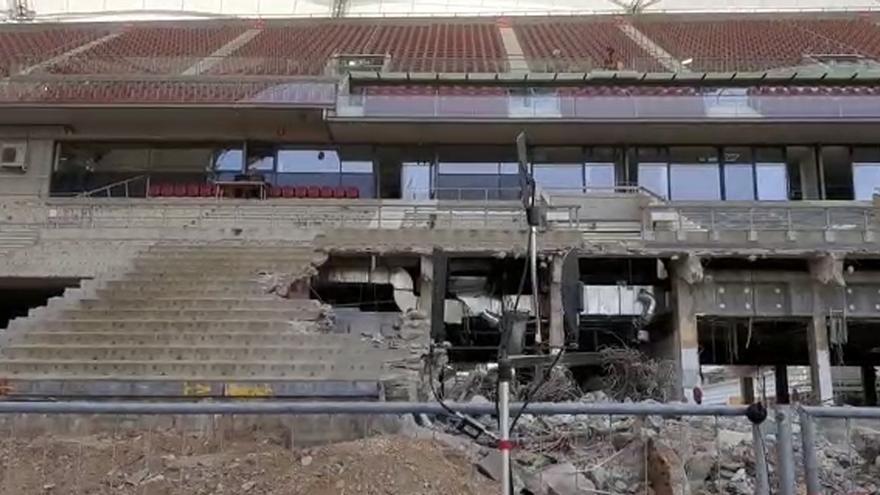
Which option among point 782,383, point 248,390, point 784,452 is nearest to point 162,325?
point 248,390

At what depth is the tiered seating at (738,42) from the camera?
28.2 metres

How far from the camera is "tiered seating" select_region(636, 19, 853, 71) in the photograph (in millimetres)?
28188

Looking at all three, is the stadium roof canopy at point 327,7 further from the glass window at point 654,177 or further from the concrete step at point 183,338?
the concrete step at point 183,338

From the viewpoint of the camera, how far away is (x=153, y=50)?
3250 centimetres

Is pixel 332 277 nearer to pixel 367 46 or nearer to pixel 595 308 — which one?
pixel 595 308

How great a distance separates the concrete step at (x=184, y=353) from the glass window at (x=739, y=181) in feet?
45.2

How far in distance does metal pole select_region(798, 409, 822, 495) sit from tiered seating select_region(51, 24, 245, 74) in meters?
23.5

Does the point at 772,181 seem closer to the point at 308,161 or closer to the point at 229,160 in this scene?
the point at 308,161

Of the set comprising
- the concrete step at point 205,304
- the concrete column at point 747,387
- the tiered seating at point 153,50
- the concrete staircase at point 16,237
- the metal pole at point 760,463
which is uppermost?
the tiered seating at point 153,50

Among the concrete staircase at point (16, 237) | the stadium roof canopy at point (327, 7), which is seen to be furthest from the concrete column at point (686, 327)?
the stadium roof canopy at point (327, 7)

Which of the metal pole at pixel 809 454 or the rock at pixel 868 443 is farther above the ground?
the metal pole at pixel 809 454

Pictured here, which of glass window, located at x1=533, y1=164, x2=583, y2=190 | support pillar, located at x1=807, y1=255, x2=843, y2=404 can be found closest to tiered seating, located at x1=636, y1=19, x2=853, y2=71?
glass window, located at x1=533, y1=164, x2=583, y2=190

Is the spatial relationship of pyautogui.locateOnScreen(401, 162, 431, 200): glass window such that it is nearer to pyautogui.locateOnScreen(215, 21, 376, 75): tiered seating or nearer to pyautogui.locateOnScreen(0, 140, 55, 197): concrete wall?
pyautogui.locateOnScreen(215, 21, 376, 75): tiered seating

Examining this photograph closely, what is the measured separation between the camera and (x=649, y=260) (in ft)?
65.4
